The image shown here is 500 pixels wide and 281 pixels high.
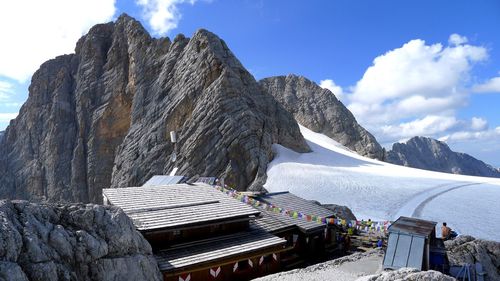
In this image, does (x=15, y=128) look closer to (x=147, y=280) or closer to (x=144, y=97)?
(x=144, y=97)

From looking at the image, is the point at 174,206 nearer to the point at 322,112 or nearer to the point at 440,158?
the point at 322,112

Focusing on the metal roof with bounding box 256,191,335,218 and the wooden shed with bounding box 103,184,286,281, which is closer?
the wooden shed with bounding box 103,184,286,281

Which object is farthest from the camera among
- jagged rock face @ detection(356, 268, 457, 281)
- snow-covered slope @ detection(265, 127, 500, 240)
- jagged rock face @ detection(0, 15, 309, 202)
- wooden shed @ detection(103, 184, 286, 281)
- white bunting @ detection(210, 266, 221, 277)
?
jagged rock face @ detection(0, 15, 309, 202)

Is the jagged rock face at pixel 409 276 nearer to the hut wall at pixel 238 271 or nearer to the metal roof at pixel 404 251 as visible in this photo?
the metal roof at pixel 404 251

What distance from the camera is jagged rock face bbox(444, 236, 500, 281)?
15984 millimetres

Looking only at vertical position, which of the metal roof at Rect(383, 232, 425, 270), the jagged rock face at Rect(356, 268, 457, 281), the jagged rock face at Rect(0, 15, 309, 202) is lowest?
the metal roof at Rect(383, 232, 425, 270)

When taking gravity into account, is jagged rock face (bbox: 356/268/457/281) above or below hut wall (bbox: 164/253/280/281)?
above

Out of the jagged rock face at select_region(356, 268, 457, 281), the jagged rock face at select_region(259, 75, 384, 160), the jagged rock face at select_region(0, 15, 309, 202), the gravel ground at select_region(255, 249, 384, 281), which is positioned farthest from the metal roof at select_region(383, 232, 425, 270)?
the jagged rock face at select_region(259, 75, 384, 160)

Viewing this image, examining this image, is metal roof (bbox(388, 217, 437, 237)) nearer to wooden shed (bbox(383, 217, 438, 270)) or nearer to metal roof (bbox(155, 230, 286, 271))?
wooden shed (bbox(383, 217, 438, 270))

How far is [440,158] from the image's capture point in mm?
173750

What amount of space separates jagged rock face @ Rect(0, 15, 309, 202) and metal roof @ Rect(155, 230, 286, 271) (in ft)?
61.0

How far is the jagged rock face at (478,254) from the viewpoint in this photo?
15984 mm

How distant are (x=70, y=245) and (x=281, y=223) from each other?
11754mm

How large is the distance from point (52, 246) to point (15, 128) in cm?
9951
